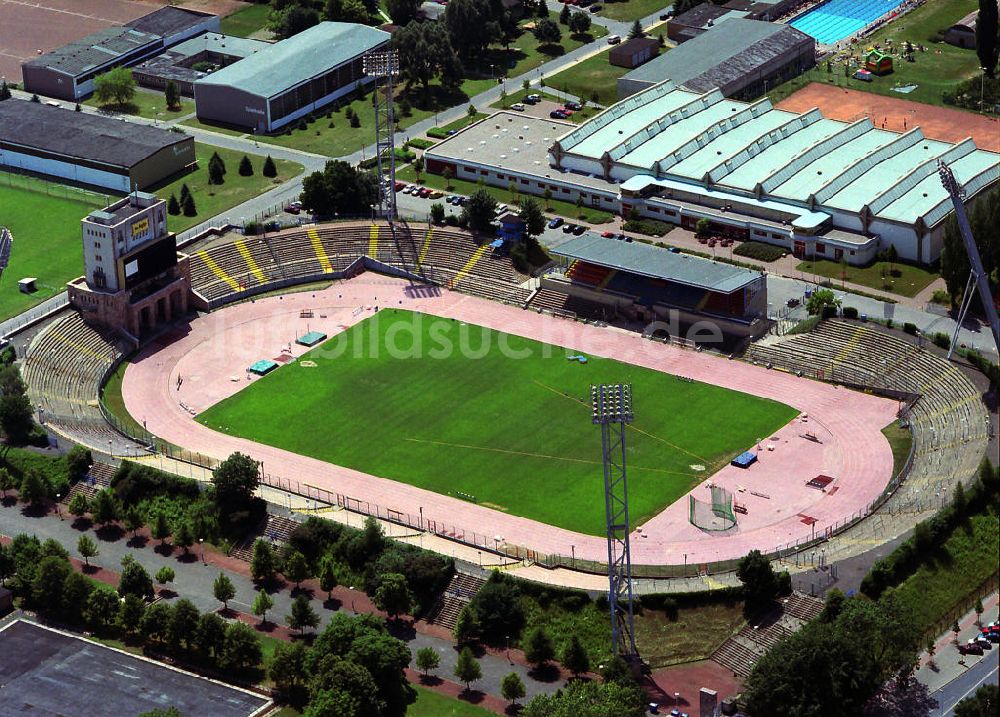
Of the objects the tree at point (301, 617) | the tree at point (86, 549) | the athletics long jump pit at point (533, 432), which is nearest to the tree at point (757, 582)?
the athletics long jump pit at point (533, 432)

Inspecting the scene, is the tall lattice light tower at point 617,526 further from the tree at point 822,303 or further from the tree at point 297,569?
the tree at point 822,303

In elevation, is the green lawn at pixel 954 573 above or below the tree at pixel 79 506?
above

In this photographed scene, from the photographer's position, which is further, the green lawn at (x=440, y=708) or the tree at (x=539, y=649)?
the tree at (x=539, y=649)

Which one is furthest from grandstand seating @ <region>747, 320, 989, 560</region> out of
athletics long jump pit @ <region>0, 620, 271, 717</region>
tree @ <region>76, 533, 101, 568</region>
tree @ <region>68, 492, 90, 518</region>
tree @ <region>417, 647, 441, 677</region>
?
tree @ <region>68, 492, 90, 518</region>

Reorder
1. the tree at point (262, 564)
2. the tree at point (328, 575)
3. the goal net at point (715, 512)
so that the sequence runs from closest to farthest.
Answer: the tree at point (328, 575), the tree at point (262, 564), the goal net at point (715, 512)

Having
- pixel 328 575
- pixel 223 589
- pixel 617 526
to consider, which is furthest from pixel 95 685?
pixel 617 526

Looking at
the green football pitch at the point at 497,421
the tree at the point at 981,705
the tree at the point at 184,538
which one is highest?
the tree at the point at 981,705

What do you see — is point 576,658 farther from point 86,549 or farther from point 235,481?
point 86,549

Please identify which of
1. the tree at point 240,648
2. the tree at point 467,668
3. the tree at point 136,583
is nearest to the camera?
the tree at point 467,668
